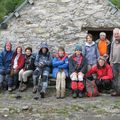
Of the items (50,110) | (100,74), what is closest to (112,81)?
(100,74)

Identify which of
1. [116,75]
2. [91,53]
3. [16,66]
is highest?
[91,53]

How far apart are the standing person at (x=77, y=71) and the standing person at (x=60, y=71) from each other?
0.64ft

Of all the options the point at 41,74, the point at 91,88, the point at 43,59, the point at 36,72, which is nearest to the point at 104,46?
the point at 91,88

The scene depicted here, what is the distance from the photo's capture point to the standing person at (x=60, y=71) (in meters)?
10.6

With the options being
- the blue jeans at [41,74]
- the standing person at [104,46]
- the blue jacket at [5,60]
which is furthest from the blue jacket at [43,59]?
the standing person at [104,46]

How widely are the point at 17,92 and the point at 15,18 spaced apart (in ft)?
9.56

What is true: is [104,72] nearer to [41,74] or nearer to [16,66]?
[41,74]

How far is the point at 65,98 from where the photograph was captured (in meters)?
10.6

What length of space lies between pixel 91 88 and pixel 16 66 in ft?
8.43

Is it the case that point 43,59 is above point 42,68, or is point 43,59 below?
above

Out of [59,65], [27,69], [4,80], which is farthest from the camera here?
[4,80]

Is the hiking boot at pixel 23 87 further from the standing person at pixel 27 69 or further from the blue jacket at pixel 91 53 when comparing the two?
the blue jacket at pixel 91 53

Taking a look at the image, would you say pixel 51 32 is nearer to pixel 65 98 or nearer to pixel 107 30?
pixel 107 30

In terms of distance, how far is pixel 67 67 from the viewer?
35.9 feet
